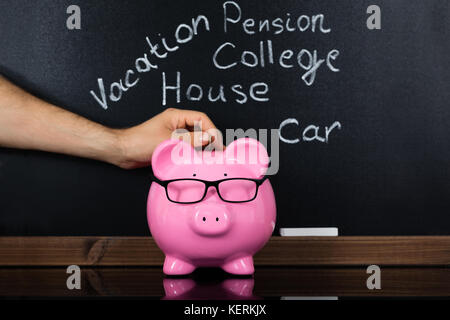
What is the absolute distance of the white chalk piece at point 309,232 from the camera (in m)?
1.27

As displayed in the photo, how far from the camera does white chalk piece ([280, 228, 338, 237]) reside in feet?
4.17

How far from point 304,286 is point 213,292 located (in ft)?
0.63

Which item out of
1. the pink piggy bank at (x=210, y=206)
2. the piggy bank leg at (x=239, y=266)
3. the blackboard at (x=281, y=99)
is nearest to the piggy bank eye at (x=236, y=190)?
the pink piggy bank at (x=210, y=206)

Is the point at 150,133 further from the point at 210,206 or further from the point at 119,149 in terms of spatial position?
the point at 210,206

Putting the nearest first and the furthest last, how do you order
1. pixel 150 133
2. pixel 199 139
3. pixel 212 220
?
pixel 212 220, pixel 199 139, pixel 150 133

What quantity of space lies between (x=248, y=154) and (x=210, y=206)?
14 cm

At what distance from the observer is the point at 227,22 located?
1293mm

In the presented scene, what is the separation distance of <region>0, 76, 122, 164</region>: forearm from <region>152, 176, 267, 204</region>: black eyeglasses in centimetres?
32

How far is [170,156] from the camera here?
1005 millimetres

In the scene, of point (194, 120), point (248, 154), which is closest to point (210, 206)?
point (248, 154)

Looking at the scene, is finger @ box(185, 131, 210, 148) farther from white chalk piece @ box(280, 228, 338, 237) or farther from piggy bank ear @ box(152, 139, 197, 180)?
white chalk piece @ box(280, 228, 338, 237)

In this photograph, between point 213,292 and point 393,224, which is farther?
point 393,224
